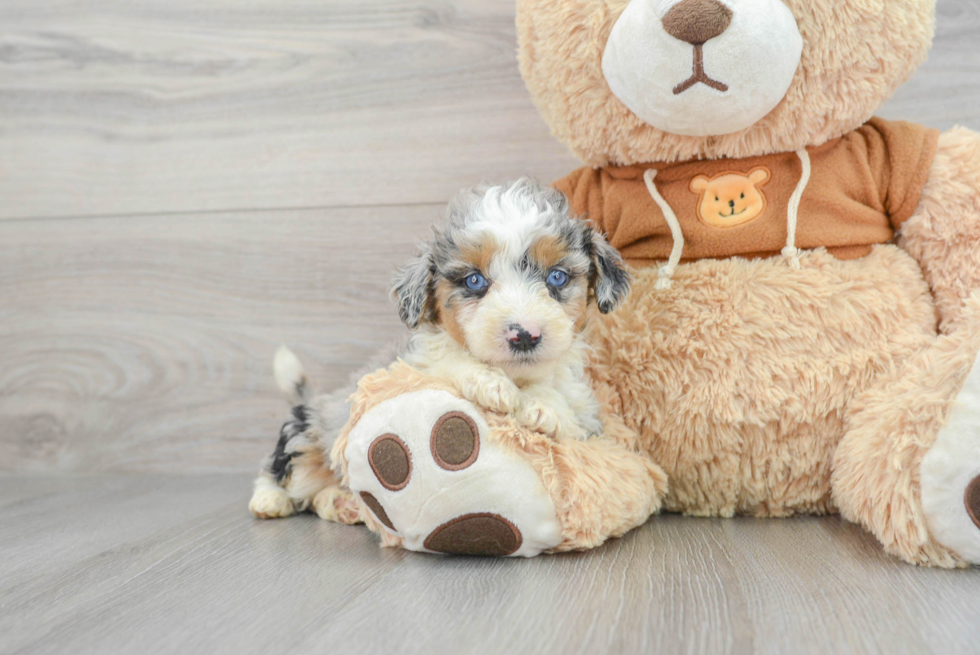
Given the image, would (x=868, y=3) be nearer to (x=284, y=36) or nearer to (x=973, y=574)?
(x=973, y=574)

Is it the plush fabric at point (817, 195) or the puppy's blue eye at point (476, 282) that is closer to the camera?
the puppy's blue eye at point (476, 282)

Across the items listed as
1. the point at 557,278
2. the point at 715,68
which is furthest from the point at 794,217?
the point at 557,278

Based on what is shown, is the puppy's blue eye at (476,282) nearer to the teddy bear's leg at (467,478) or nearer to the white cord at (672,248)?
the teddy bear's leg at (467,478)

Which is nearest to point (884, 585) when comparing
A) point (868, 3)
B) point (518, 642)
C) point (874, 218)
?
point (518, 642)

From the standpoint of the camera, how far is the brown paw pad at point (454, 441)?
3.56ft

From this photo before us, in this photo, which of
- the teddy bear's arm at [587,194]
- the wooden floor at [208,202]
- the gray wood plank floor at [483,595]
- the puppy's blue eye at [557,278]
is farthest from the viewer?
the wooden floor at [208,202]

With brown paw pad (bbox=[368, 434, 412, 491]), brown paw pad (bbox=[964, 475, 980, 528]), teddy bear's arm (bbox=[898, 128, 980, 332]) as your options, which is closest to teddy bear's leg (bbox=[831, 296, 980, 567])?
brown paw pad (bbox=[964, 475, 980, 528])

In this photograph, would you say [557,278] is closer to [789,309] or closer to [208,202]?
[789,309]

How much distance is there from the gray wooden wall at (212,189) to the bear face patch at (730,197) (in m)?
0.50

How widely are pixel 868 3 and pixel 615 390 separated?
725 mm

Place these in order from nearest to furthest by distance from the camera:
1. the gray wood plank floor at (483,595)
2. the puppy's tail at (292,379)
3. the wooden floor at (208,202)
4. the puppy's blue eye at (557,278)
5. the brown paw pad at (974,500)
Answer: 1. the gray wood plank floor at (483,595)
2. the brown paw pad at (974,500)
3. the puppy's blue eye at (557,278)
4. the puppy's tail at (292,379)
5. the wooden floor at (208,202)

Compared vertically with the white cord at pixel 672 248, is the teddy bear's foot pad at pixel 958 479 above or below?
below

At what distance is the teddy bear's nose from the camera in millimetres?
1124

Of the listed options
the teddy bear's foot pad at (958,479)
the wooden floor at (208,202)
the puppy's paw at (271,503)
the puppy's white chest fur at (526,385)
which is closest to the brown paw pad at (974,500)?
the teddy bear's foot pad at (958,479)
